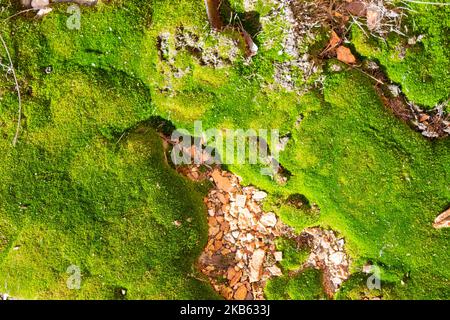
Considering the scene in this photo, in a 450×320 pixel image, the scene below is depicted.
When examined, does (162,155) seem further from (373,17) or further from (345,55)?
(373,17)

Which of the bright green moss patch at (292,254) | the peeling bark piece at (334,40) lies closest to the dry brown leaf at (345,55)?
the peeling bark piece at (334,40)

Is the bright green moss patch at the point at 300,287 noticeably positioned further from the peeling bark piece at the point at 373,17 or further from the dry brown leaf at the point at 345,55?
the peeling bark piece at the point at 373,17

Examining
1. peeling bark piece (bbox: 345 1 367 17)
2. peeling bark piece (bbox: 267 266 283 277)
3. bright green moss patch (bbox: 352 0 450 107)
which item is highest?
peeling bark piece (bbox: 345 1 367 17)

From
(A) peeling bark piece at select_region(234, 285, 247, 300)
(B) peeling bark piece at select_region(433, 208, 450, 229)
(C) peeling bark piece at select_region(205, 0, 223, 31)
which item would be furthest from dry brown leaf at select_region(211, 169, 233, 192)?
(B) peeling bark piece at select_region(433, 208, 450, 229)

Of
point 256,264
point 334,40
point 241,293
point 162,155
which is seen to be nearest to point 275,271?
point 256,264

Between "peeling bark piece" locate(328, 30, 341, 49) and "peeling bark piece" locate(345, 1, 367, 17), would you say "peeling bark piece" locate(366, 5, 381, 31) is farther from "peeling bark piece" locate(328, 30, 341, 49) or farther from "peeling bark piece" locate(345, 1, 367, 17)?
"peeling bark piece" locate(328, 30, 341, 49)

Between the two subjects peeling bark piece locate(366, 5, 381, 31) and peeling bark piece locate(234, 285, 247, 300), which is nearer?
peeling bark piece locate(366, 5, 381, 31)
